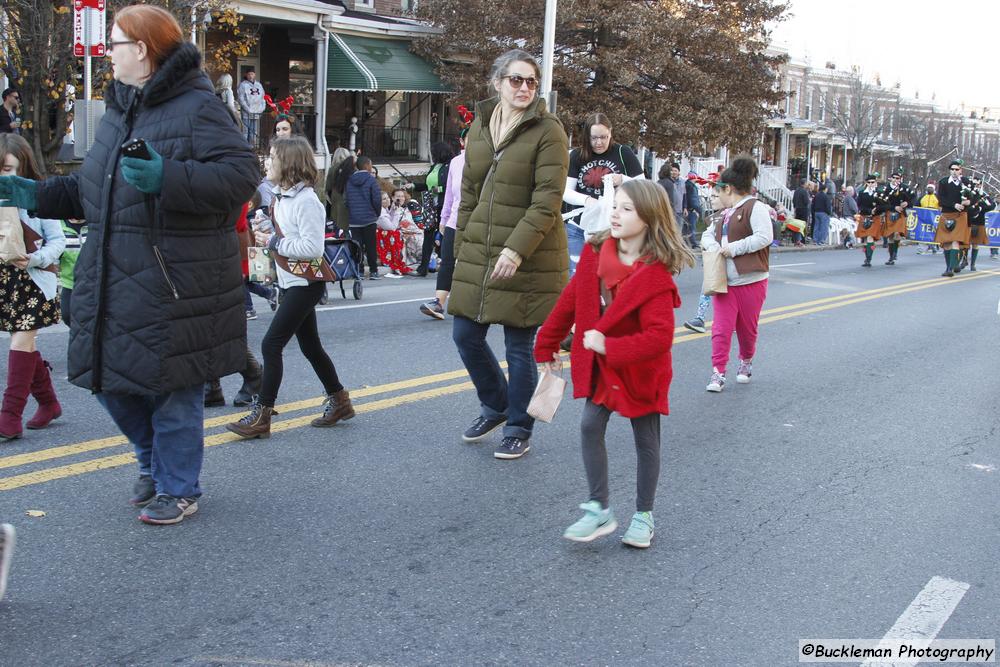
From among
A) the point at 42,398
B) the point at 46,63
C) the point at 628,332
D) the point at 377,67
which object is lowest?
the point at 42,398

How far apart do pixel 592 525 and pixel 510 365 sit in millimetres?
1484

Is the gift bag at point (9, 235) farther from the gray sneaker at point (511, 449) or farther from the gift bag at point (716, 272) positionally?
the gift bag at point (716, 272)

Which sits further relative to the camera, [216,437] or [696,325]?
[696,325]

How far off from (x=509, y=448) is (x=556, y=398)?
114cm

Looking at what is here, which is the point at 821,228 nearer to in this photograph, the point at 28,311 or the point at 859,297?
the point at 859,297

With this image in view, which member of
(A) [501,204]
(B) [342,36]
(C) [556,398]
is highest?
(B) [342,36]

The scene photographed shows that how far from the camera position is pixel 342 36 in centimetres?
2403

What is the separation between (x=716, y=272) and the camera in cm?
807

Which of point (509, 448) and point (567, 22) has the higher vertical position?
point (567, 22)

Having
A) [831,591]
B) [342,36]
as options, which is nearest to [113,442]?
[831,591]

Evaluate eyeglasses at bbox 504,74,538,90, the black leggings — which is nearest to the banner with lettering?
the black leggings

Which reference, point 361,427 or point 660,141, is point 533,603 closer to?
point 361,427

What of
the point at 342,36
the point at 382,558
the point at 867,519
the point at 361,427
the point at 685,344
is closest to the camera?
the point at 382,558

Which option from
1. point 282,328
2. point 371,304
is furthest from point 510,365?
point 371,304
